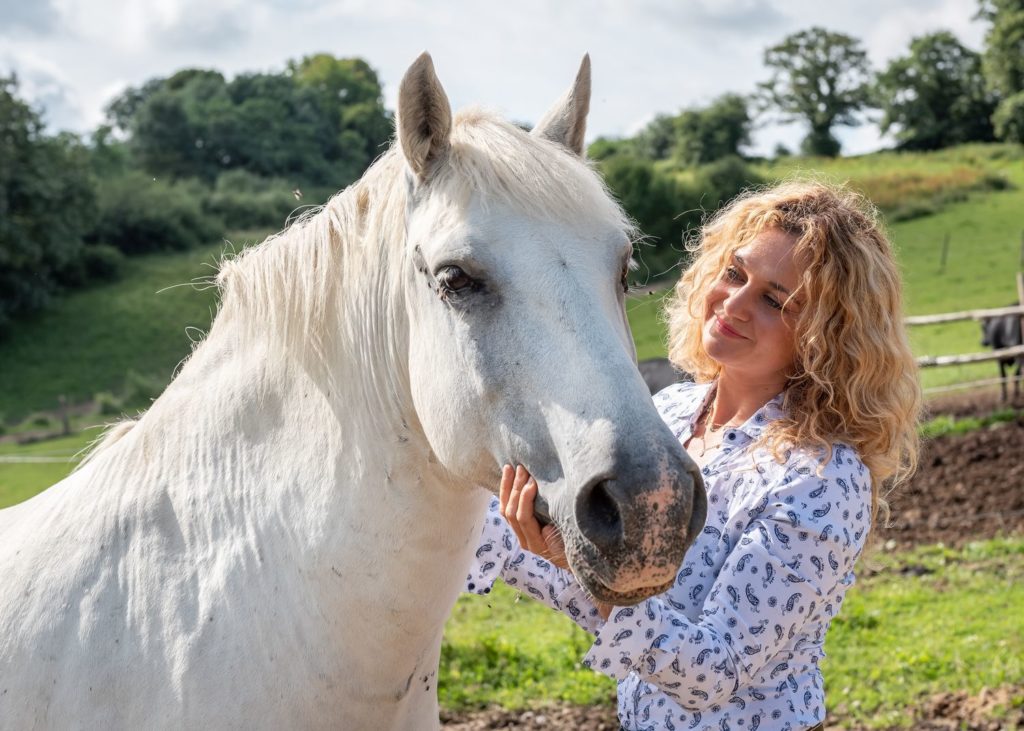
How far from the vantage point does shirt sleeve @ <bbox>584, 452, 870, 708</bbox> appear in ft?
6.43

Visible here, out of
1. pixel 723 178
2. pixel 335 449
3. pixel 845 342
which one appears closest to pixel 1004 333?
pixel 845 342

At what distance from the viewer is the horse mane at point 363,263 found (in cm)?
196

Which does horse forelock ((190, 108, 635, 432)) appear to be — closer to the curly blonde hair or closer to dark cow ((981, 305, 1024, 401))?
the curly blonde hair

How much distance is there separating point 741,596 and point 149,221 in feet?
142

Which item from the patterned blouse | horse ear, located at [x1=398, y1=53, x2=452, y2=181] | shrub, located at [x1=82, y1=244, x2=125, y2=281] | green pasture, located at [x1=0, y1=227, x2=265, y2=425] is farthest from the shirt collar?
shrub, located at [x1=82, y1=244, x2=125, y2=281]

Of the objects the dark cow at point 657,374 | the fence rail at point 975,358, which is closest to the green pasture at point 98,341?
the dark cow at point 657,374

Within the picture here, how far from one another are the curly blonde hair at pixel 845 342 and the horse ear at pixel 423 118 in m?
0.94

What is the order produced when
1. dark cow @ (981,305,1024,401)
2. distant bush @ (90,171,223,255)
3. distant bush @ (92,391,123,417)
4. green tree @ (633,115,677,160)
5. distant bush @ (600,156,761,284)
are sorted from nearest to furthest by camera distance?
dark cow @ (981,305,1024,401), distant bush @ (92,391,123,417), distant bush @ (600,156,761,284), distant bush @ (90,171,223,255), green tree @ (633,115,677,160)

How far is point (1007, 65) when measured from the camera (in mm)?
44781

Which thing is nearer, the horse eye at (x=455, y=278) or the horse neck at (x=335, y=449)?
the horse eye at (x=455, y=278)

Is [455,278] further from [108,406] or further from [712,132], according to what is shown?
[712,132]

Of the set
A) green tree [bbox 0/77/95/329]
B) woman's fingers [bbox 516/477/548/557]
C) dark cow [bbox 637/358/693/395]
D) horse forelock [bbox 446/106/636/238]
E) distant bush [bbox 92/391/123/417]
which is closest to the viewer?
woman's fingers [bbox 516/477/548/557]

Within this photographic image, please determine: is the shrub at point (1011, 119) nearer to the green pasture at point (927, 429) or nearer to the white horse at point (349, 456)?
the green pasture at point (927, 429)

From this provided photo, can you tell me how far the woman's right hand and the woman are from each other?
10.3 inches
